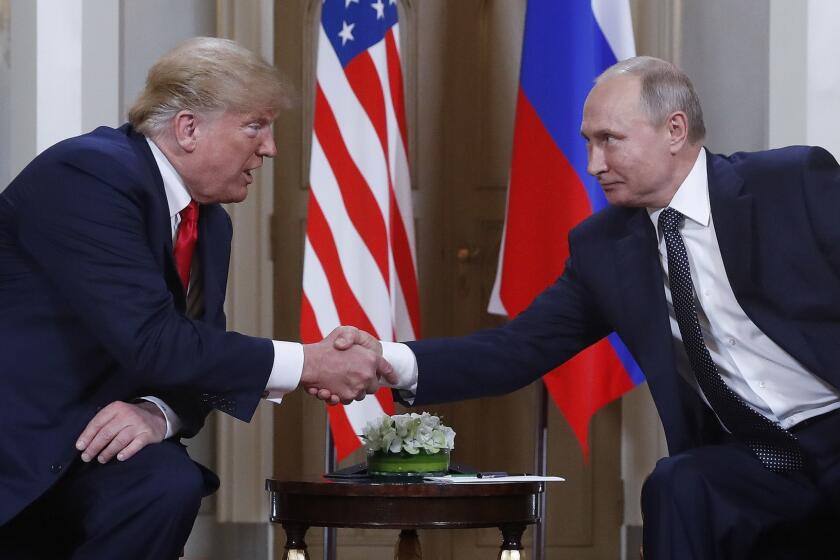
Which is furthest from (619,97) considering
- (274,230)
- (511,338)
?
(274,230)

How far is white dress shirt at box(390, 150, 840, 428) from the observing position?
256 cm

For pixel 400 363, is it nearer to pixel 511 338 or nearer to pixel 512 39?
pixel 511 338

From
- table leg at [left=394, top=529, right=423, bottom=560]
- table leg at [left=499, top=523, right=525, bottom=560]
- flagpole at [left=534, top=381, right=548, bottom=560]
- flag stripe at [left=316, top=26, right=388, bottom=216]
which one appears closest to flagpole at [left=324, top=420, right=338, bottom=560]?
table leg at [left=394, top=529, right=423, bottom=560]

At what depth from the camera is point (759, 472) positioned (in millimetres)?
2422

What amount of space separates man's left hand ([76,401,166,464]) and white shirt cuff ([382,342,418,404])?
2.16ft

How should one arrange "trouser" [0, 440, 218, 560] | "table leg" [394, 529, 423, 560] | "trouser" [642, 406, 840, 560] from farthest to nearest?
"table leg" [394, 529, 423, 560]
"trouser" [642, 406, 840, 560]
"trouser" [0, 440, 218, 560]

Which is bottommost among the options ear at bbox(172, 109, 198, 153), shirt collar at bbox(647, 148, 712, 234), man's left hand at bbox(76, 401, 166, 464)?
man's left hand at bbox(76, 401, 166, 464)

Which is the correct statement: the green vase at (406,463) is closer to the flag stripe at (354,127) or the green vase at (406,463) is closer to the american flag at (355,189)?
the american flag at (355,189)

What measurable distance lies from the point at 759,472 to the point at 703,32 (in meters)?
2.28

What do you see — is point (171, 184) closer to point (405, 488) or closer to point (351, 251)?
point (405, 488)

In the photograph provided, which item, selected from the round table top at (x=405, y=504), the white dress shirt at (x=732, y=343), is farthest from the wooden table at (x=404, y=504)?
the white dress shirt at (x=732, y=343)

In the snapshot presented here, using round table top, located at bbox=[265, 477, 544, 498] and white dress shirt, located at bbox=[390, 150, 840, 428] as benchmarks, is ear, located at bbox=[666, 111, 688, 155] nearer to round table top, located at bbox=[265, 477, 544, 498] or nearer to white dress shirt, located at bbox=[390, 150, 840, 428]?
white dress shirt, located at bbox=[390, 150, 840, 428]

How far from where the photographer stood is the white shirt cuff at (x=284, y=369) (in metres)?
2.46

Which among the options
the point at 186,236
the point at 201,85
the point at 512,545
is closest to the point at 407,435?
the point at 512,545
